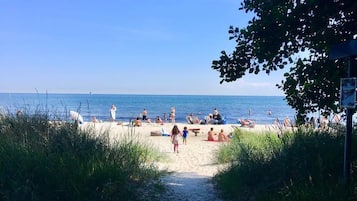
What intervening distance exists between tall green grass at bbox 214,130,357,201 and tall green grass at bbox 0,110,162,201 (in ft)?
4.81

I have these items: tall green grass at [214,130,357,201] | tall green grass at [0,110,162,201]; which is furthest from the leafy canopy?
tall green grass at [0,110,162,201]

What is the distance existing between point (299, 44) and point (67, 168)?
152 inches

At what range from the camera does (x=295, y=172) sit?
5.79 metres

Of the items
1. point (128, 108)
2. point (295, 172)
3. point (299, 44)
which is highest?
point (299, 44)

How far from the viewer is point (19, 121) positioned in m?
7.93

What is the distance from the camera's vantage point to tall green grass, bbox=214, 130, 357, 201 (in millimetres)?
4922

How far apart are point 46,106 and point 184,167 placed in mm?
4694

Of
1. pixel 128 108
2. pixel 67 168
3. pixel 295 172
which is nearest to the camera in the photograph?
pixel 67 168

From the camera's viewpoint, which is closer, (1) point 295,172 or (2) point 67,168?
(2) point 67,168

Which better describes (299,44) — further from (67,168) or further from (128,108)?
(128,108)

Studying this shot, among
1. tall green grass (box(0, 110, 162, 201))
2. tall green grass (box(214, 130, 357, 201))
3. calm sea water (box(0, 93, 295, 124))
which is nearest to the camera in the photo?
tall green grass (box(214, 130, 357, 201))

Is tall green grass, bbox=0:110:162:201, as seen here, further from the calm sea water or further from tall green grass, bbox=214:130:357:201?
tall green grass, bbox=214:130:357:201

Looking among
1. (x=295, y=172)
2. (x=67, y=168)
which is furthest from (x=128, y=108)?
(x=295, y=172)

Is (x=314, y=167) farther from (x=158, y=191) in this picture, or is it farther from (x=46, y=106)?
(x=46, y=106)
